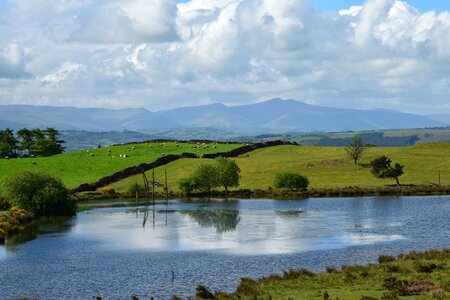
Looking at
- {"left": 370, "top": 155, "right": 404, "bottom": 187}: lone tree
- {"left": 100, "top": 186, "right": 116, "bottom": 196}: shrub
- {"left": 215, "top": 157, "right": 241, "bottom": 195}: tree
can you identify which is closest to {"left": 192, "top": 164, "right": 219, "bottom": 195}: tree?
{"left": 215, "top": 157, "right": 241, "bottom": 195}: tree

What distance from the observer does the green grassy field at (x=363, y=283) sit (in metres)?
45.5

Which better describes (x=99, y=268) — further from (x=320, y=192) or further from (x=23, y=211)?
(x=320, y=192)

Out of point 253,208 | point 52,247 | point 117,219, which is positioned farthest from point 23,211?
point 253,208

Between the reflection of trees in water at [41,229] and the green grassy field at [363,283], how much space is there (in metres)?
41.3

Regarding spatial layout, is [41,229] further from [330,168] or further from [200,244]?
[330,168]

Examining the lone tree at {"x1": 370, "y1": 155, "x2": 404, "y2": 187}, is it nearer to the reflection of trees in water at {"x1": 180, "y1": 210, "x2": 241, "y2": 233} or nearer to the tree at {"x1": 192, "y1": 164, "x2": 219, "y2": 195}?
the tree at {"x1": 192, "y1": 164, "x2": 219, "y2": 195}

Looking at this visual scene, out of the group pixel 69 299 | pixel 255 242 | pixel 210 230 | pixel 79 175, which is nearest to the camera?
pixel 69 299

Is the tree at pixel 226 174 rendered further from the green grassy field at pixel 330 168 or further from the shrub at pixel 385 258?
the shrub at pixel 385 258

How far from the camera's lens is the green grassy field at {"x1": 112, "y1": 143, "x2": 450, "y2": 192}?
511 ft

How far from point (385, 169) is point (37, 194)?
263ft

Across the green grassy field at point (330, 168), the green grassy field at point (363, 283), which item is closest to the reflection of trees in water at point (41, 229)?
the green grassy field at point (363, 283)

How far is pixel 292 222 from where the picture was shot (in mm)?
101000

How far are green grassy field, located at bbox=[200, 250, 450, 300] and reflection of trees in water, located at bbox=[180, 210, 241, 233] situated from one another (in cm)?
4002

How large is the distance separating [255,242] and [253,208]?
146 feet
